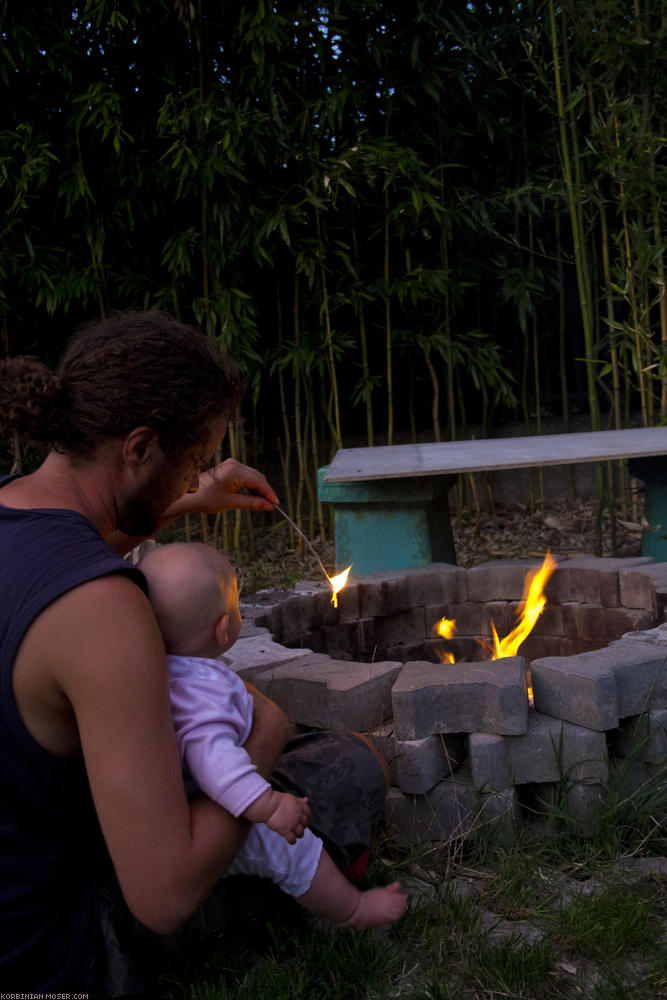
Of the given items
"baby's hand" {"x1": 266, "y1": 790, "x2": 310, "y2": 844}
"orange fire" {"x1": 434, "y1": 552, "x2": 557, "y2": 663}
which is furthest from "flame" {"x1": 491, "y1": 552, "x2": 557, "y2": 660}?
"baby's hand" {"x1": 266, "y1": 790, "x2": 310, "y2": 844}

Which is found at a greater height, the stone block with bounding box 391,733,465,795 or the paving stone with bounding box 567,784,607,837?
the stone block with bounding box 391,733,465,795

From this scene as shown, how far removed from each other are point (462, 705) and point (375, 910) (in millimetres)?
580

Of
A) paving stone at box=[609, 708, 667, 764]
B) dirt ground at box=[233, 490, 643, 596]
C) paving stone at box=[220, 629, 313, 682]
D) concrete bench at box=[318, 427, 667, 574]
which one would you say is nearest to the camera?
paving stone at box=[609, 708, 667, 764]

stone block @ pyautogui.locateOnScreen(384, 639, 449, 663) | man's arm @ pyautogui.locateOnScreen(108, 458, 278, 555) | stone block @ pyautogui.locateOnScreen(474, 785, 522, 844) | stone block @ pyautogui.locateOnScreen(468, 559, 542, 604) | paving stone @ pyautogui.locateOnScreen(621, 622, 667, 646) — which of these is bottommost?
stone block @ pyautogui.locateOnScreen(474, 785, 522, 844)

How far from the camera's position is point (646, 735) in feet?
6.76

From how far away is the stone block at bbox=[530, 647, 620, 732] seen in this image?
200 cm

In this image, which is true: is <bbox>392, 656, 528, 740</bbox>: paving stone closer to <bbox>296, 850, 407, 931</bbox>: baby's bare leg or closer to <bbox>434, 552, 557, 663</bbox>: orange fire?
<bbox>296, 850, 407, 931</bbox>: baby's bare leg

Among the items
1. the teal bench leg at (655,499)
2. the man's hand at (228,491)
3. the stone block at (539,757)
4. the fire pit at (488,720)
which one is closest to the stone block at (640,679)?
the fire pit at (488,720)

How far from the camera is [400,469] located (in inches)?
123

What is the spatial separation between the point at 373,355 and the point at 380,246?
2.89ft

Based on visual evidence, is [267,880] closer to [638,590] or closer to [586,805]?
[586,805]

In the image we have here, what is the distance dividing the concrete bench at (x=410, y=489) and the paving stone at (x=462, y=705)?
119 cm

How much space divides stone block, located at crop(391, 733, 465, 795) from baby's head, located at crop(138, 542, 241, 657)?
638 millimetres

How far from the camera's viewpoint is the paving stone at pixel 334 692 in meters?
2.09
